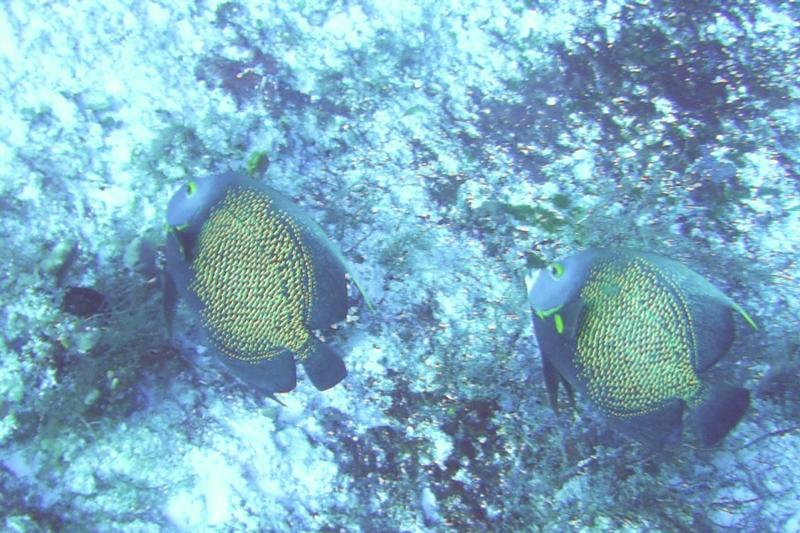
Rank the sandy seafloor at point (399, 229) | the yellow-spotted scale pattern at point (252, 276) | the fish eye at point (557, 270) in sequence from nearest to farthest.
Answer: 1. the yellow-spotted scale pattern at point (252, 276)
2. the fish eye at point (557, 270)
3. the sandy seafloor at point (399, 229)

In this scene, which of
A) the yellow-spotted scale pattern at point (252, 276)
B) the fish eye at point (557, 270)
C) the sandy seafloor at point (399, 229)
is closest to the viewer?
the yellow-spotted scale pattern at point (252, 276)

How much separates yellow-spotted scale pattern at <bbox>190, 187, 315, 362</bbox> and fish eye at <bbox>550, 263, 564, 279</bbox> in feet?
2.53

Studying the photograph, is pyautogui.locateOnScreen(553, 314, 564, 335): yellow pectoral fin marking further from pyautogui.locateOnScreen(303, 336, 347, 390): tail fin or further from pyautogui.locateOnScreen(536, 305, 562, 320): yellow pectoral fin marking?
pyautogui.locateOnScreen(303, 336, 347, 390): tail fin

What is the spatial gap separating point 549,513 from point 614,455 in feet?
1.15

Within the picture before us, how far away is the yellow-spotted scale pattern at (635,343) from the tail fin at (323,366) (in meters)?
0.76

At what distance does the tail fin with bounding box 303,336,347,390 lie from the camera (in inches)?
70.5

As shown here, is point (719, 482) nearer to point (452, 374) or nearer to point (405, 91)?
point (452, 374)

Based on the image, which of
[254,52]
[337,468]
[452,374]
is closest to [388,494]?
[337,468]

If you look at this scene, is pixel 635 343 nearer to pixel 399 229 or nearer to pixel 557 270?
pixel 557 270

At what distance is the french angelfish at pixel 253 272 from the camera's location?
1740 mm

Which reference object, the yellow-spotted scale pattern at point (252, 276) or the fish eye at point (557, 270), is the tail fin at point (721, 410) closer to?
the fish eye at point (557, 270)

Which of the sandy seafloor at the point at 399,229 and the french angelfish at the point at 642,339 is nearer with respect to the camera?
the french angelfish at the point at 642,339

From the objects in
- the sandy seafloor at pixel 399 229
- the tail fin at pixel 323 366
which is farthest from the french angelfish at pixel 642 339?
the tail fin at pixel 323 366

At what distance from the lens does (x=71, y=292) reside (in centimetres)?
210
